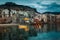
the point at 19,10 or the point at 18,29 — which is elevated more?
the point at 19,10

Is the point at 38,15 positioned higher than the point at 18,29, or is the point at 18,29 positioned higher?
the point at 38,15

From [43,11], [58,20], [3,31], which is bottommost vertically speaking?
[3,31]

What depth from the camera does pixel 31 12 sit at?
188cm

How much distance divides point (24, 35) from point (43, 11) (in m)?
0.42

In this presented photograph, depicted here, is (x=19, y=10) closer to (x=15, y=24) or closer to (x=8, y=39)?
(x=15, y=24)

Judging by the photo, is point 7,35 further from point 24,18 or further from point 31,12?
point 31,12

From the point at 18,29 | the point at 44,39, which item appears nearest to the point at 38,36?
the point at 44,39

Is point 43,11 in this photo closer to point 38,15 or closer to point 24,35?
point 38,15

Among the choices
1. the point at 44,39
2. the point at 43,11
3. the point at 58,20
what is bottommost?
the point at 44,39

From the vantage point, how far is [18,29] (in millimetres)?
1842

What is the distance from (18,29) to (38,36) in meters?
0.28

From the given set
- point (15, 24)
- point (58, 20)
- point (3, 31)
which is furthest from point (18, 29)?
point (58, 20)

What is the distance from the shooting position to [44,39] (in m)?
1.84

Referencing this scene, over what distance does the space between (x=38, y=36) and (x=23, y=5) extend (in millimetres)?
465
